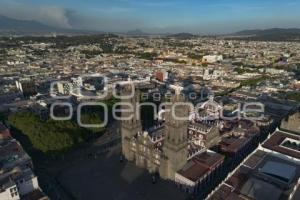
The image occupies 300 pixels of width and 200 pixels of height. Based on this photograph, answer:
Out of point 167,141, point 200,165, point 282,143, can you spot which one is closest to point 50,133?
point 167,141

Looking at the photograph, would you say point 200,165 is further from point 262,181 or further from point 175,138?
point 262,181

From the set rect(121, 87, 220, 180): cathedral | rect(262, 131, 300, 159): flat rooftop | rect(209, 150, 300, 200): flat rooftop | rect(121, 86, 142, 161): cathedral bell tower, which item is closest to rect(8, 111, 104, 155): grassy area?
rect(121, 86, 142, 161): cathedral bell tower

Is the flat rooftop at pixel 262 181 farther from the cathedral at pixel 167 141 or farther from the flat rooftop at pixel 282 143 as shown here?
the cathedral at pixel 167 141

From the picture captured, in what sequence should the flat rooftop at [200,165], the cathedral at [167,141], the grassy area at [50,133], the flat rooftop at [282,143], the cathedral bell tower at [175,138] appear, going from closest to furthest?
the cathedral bell tower at [175,138], the cathedral at [167,141], the flat rooftop at [200,165], the flat rooftop at [282,143], the grassy area at [50,133]

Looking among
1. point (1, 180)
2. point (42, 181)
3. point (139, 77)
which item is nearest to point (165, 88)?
point (139, 77)

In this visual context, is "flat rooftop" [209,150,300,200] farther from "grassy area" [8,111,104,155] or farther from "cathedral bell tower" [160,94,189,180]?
"grassy area" [8,111,104,155]

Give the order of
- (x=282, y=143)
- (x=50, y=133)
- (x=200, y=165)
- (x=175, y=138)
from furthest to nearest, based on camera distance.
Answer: (x=50, y=133)
(x=282, y=143)
(x=200, y=165)
(x=175, y=138)

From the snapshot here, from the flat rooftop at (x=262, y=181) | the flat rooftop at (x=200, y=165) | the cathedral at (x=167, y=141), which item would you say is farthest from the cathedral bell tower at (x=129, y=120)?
the flat rooftop at (x=262, y=181)

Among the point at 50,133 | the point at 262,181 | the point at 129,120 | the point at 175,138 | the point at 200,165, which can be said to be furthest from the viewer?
the point at 50,133
